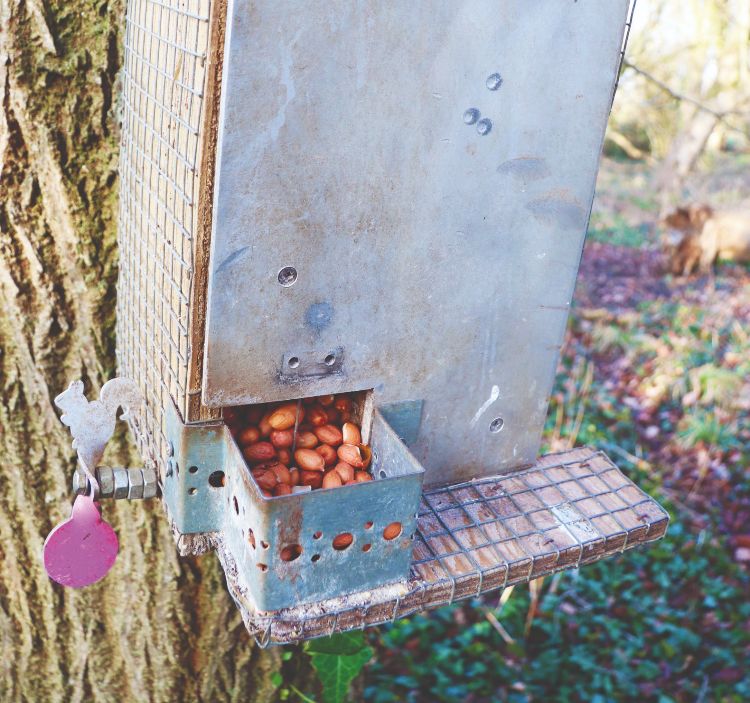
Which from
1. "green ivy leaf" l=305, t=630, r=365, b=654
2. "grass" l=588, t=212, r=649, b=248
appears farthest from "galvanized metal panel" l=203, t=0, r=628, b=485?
"grass" l=588, t=212, r=649, b=248

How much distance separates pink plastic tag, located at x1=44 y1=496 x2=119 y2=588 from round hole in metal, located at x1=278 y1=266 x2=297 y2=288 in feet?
1.53

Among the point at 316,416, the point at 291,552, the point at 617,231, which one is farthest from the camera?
the point at 617,231

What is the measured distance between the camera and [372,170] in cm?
108

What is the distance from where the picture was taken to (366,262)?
3.73 feet

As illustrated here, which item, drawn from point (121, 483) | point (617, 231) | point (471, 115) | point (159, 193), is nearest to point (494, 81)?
point (471, 115)

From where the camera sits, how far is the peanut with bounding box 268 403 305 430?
122cm

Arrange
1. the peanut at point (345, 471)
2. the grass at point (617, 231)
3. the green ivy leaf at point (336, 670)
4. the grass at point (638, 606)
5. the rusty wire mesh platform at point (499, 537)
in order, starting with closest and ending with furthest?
the rusty wire mesh platform at point (499, 537) → the peanut at point (345, 471) → the green ivy leaf at point (336, 670) → the grass at point (638, 606) → the grass at point (617, 231)

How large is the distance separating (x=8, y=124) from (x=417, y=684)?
2191mm

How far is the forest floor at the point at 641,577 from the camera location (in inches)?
114

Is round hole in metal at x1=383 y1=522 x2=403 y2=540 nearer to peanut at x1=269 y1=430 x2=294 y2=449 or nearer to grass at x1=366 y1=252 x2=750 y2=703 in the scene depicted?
peanut at x1=269 y1=430 x2=294 y2=449

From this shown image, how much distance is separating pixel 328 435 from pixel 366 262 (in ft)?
0.92

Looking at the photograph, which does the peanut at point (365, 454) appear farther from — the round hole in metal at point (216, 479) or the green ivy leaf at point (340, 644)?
the green ivy leaf at point (340, 644)

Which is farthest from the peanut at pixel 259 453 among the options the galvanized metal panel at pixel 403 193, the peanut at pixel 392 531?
the peanut at pixel 392 531

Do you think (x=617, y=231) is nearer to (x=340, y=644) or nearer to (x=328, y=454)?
(x=340, y=644)
